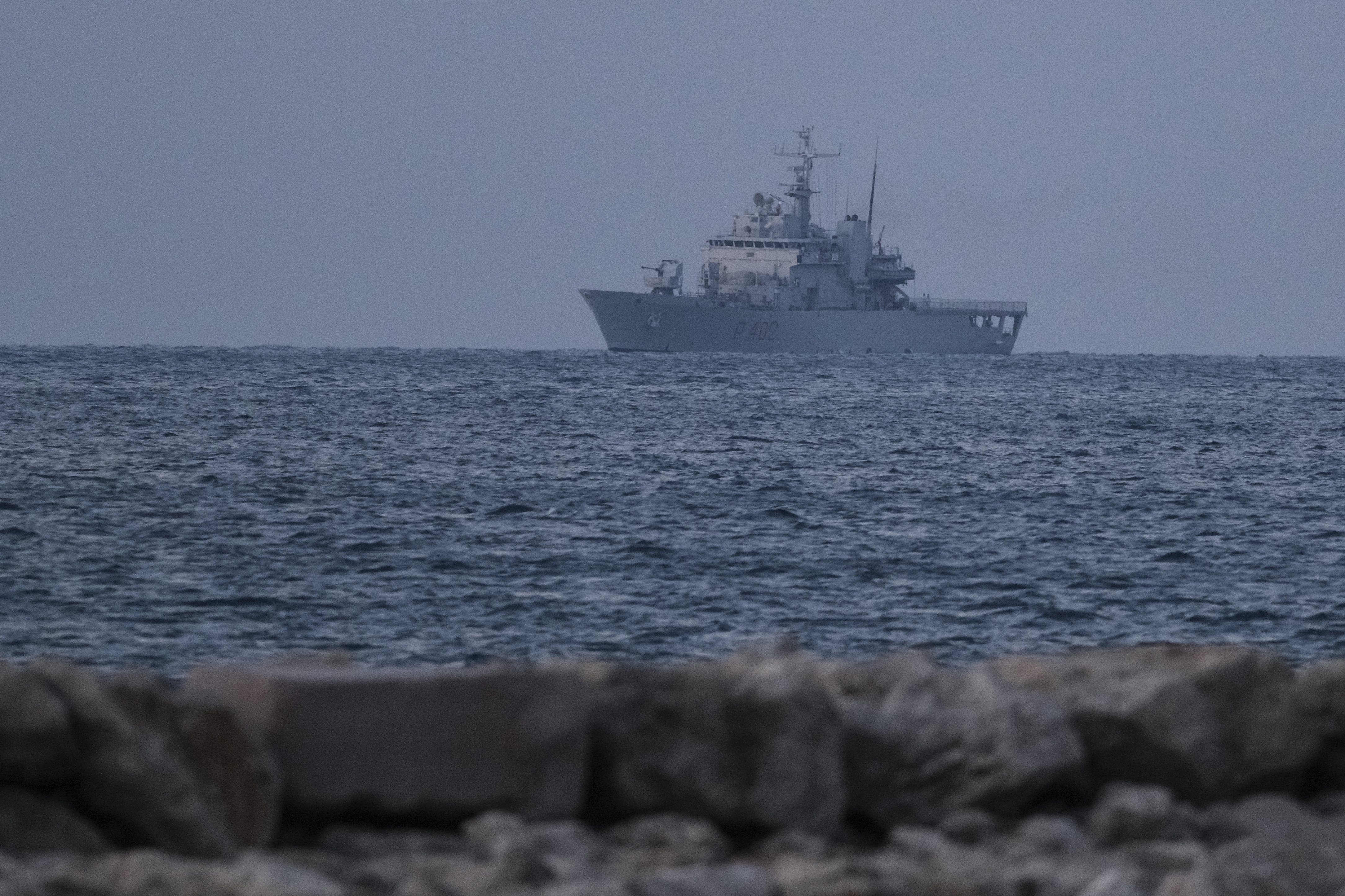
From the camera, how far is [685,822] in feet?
13.4

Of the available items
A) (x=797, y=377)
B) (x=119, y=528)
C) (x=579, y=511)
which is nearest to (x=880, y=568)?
(x=579, y=511)

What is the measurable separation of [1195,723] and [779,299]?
8637 centimetres

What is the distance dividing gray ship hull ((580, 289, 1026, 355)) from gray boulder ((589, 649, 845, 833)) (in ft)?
275

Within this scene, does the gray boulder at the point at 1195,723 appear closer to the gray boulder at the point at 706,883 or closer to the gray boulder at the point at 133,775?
the gray boulder at the point at 706,883

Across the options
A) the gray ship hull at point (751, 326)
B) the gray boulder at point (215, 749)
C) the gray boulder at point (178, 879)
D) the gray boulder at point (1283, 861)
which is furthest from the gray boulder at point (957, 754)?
the gray ship hull at point (751, 326)

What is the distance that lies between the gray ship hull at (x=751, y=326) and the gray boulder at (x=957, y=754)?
274ft

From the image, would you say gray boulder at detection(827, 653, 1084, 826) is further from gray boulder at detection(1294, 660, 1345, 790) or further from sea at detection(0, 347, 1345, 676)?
sea at detection(0, 347, 1345, 676)

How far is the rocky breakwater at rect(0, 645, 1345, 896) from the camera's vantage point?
360 cm

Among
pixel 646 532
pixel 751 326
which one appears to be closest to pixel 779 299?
pixel 751 326

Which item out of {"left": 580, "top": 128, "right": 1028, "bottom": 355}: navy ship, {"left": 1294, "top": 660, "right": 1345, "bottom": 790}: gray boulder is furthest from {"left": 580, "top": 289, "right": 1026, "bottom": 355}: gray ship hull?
{"left": 1294, "top": 660, "right": 1345, "bottom": 790}: gray boulder

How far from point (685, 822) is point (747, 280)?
87259 millimetres

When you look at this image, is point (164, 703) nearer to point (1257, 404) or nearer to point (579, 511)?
point (579, 511)

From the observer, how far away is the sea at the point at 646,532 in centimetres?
1391

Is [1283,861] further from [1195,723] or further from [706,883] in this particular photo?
[706,883]
